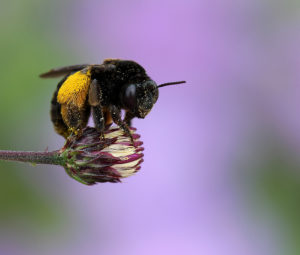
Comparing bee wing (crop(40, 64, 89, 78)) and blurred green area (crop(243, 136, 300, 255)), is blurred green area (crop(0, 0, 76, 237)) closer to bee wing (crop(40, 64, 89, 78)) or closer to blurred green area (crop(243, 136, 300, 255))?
blurred green area (crop(243, 136, 300, 255))

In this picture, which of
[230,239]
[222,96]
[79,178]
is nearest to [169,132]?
[222,96]

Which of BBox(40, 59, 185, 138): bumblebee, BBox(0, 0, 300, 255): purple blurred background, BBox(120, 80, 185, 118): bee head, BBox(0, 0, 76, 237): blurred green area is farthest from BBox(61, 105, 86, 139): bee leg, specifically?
BBox(0, 0, 300, 255): purple blurred background

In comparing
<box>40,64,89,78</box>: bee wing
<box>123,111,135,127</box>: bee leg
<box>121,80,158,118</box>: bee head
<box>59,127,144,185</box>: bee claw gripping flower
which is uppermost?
<box>40,64,89,78</box>: bee wing

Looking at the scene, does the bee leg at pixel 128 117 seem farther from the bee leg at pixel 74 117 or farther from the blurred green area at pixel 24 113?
the blurred green area at pixel 24 113

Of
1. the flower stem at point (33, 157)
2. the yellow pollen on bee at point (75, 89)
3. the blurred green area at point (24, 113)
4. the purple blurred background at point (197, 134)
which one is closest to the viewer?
the flower stem at point (33, 157)

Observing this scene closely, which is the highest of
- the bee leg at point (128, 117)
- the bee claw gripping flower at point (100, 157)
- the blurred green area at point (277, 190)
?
the bee leg at point (128, 117)

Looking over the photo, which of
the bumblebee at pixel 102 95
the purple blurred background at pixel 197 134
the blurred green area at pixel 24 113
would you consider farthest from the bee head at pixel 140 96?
the purple blurred background at pixel 197 134
